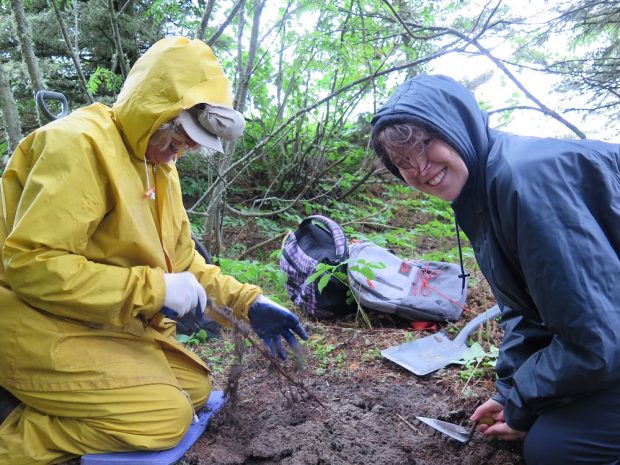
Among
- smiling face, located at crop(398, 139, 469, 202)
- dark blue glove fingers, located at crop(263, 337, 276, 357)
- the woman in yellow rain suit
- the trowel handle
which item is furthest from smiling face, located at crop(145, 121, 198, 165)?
the trowel handle

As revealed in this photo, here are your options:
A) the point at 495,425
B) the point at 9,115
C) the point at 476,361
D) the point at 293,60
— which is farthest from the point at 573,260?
the point at 293,60

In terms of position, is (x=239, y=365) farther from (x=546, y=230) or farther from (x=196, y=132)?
(x=546, y=230)

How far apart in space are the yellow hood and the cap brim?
42 millimetres

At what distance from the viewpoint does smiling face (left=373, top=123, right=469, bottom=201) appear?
1385 mm

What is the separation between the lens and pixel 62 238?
4.74ft

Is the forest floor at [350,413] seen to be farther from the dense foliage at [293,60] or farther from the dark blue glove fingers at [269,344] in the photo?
the dense foliage at [293,60]

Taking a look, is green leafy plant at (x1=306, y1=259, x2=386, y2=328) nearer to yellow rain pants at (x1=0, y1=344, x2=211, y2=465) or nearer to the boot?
yellow rain pants at (x1=0, y1=344, x2=211, y2=465)

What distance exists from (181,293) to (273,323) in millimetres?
580

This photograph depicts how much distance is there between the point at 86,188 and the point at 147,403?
857 mm

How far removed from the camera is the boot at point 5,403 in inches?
64.9

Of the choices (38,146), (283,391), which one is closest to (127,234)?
(38,146)

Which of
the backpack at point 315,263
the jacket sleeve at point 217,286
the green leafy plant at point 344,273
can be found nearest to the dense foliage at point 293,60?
the backpack at point 315,263

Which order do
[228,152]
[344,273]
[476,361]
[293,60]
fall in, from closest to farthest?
[476,361], [344,273], [228,152], [293,60]

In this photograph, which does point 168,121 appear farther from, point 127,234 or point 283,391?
point 283,391
